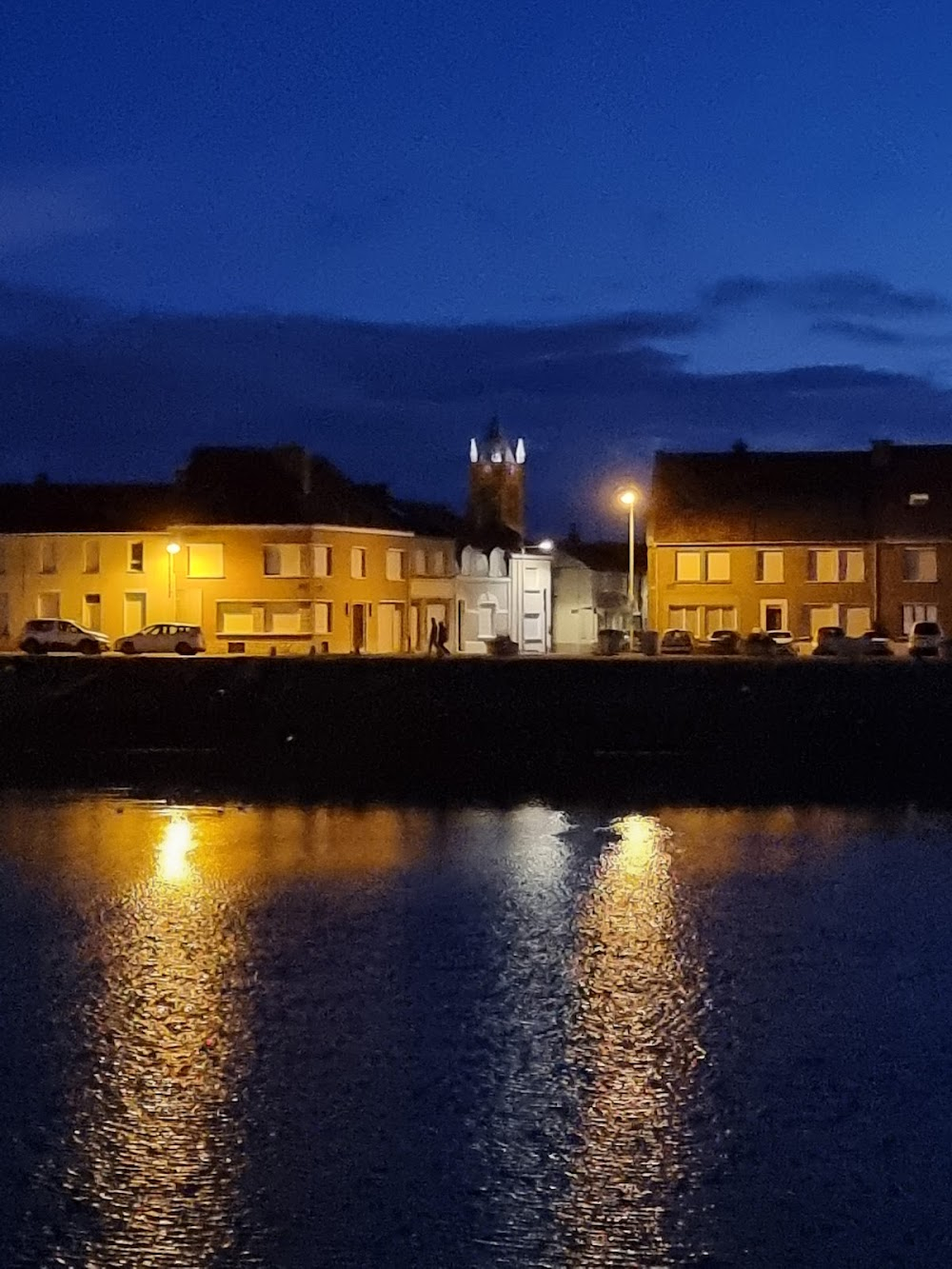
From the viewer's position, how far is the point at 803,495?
8250 cm

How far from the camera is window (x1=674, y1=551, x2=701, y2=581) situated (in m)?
80.5

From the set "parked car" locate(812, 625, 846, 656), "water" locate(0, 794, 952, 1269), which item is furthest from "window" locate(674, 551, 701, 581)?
"water" locate(0, 794, 952, 1269)

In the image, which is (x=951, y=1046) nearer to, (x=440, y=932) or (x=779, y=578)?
(x=440, y=932)

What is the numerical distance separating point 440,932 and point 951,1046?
283 inches

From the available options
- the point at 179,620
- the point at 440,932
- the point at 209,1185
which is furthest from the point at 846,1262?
the point at 179,620

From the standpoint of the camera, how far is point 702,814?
118 ft

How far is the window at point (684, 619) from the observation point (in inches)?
3152

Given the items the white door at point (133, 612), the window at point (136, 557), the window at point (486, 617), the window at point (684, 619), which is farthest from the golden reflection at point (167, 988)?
the window at point (486, 617)

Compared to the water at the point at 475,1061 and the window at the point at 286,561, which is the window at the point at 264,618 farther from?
the water at the point at 475,1061

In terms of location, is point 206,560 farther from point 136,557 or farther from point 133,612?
point 133,612

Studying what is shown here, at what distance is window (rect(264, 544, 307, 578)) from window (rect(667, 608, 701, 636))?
15.2 metres

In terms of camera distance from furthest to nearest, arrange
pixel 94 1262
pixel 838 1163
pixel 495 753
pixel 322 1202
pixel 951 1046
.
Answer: pixel 495 753 → pixel 951 1046 → pixel 838 1163 → pixel 322 1202 → pixel 94 1262

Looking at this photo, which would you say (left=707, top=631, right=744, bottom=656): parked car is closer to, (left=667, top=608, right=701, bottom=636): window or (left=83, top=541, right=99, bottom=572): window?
(left=667, top=608, right=701, bottom=636): window

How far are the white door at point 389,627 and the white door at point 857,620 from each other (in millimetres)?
17831
